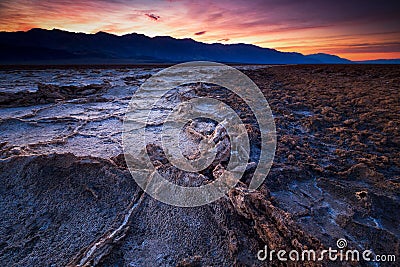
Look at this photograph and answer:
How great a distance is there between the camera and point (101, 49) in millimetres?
124000

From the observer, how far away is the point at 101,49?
124 meters

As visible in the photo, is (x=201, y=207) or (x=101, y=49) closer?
(x=201, y=207)

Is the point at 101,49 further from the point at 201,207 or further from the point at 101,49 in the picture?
the point at 201,207

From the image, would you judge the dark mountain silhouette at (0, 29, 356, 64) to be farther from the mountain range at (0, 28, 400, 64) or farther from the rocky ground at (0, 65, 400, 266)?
the rocky ground at (0, 65, 400, 266)

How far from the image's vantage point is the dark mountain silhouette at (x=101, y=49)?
89.6 m

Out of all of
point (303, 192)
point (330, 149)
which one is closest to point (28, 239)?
point (303, 192)

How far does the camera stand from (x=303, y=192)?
1.94m

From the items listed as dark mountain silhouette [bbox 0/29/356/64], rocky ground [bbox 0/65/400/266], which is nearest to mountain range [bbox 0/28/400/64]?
dark mountain silhouette [bbox 0/29/356/64]

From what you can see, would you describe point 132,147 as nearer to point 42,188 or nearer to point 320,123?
point 42,188

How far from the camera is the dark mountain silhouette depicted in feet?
294

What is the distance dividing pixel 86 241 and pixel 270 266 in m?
1.27

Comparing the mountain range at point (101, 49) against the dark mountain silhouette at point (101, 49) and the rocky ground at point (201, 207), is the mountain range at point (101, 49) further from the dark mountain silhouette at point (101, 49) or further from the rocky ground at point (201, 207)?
the rocky ground at point (201, 207)

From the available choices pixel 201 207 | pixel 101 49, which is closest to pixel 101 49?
pixel 101 49

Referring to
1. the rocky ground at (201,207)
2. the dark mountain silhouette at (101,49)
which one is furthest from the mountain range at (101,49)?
the rocky ground at (201,207)
